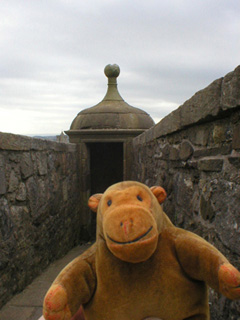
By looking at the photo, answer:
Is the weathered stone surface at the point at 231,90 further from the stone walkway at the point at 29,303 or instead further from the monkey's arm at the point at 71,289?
the stone walkway at the point at 29,303

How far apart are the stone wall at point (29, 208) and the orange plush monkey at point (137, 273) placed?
1842mm

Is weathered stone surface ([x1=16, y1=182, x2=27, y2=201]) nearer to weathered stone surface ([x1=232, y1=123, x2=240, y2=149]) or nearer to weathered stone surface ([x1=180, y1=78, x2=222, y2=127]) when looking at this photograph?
weathered stone surface ([x1=180, y1=78, x2=222, y2=127])

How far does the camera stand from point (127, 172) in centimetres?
717

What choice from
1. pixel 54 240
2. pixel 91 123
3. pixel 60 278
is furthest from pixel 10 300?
pixel 91 123

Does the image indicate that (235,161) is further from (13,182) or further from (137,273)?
(13,182)

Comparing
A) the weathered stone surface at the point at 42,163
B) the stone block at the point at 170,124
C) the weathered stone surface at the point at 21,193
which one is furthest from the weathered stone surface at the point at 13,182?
the stone block at the point at 170,124

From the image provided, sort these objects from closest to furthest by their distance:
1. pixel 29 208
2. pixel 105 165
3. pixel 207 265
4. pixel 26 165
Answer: pixel 207 265 → pixel 26 165 → pixel 29 208 → pixel 105 165

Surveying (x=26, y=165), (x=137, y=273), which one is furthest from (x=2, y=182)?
(x=137, y=273)

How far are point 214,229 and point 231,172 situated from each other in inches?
15.5

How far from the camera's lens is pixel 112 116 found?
719 centimetres

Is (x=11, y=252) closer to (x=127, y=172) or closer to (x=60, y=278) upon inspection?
(x=60, y=278)

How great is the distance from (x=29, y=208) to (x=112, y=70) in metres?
4.95

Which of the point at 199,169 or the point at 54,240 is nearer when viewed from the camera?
the point at 199,169

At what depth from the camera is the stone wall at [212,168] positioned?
1.56m
